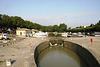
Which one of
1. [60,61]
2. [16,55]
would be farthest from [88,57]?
Answer: [16,55]

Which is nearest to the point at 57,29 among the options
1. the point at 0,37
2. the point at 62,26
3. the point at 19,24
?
the point at 62,26

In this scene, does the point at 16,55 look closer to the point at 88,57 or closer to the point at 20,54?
the point at 20,54

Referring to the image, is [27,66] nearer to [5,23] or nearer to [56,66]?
[56,66]

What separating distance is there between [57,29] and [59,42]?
102904 millimetres

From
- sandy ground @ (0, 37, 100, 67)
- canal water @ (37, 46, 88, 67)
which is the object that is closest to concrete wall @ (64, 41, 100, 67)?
sandy ground @ (0, 37, 100, 67)

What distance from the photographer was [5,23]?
5481cm

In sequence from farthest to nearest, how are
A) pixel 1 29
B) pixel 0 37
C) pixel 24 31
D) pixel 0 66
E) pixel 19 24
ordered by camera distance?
pixel 19 24 < pixel 1 29 < pixel 24 31 < pixel 0 37 < pixel 0 66

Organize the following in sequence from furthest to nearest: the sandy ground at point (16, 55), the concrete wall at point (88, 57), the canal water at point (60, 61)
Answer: the canal water at point (60, 61) < the concrete wall at point (88, 57) < the sandy ground at point (16, 55)

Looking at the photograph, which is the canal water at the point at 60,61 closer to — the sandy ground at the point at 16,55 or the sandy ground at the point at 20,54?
the sandy ground at the point at 20,54

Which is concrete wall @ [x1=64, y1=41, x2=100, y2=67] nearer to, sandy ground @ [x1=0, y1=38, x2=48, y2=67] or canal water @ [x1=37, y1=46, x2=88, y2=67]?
canal water @ [x1=37, y1=46, x2=88, y2=67]

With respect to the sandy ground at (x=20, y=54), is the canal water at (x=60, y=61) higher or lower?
lower

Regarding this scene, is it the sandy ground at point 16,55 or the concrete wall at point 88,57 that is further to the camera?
the concrete wall at point 88,57

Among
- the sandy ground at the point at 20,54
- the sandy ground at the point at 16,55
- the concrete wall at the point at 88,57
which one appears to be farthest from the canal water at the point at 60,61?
the sandy ground at the point at 16,55

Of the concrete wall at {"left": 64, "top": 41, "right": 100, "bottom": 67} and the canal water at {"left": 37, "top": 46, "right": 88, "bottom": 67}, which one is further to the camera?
the canal water at {"left": 37, "top": 46, "right": 88, "bottom": 67}
